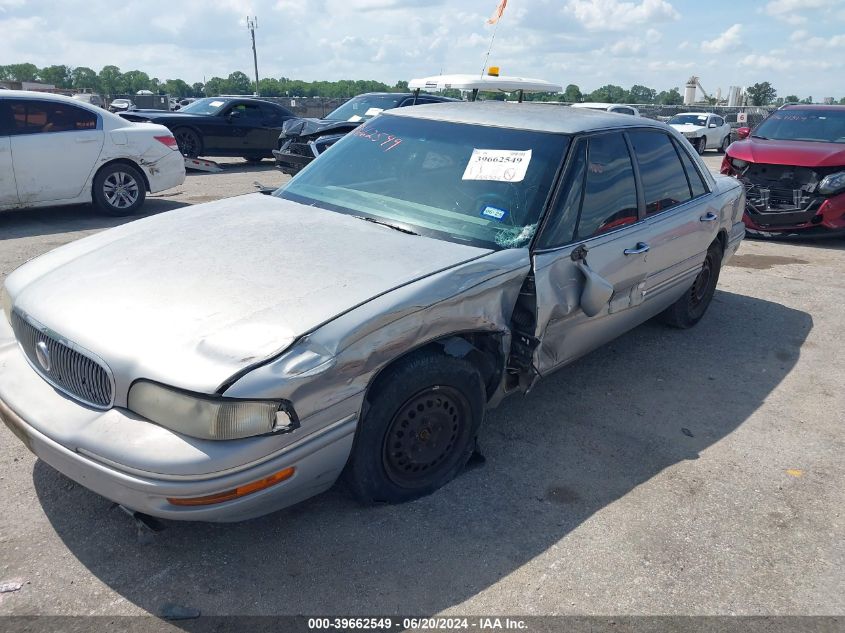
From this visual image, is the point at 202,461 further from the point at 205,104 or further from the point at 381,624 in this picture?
the point at 205,104

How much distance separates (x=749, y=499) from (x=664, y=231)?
1.70 metres

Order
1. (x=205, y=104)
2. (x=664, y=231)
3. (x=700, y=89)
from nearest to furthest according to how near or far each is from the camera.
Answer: (x=664, y=231), (x=205, y=104), (x=700, y=89)

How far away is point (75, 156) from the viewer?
8219 millimetres

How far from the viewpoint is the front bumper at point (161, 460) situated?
234 centimetres

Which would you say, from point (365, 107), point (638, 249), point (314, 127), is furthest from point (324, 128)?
point (638, 249)

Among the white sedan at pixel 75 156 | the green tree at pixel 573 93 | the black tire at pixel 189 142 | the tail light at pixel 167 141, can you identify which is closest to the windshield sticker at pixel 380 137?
the white sedan at pixel 75 156

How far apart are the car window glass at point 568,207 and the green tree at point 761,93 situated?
51.1 m

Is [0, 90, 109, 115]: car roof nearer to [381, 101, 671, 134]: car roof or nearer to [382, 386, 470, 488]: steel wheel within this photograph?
[381, 101, 671, 134]: car roof

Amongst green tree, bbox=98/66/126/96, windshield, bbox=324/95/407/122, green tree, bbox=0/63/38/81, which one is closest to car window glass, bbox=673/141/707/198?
windshield, bbox=324/95/407/122

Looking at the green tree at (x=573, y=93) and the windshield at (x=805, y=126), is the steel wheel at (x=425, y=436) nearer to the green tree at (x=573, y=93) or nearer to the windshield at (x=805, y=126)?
the windshield at (x=805, y=126)

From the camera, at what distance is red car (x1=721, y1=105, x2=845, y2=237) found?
27.7 ft

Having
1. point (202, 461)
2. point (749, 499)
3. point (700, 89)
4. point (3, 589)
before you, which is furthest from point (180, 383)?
point (700, 89)

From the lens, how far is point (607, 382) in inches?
179

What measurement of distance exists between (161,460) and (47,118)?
721 cm
